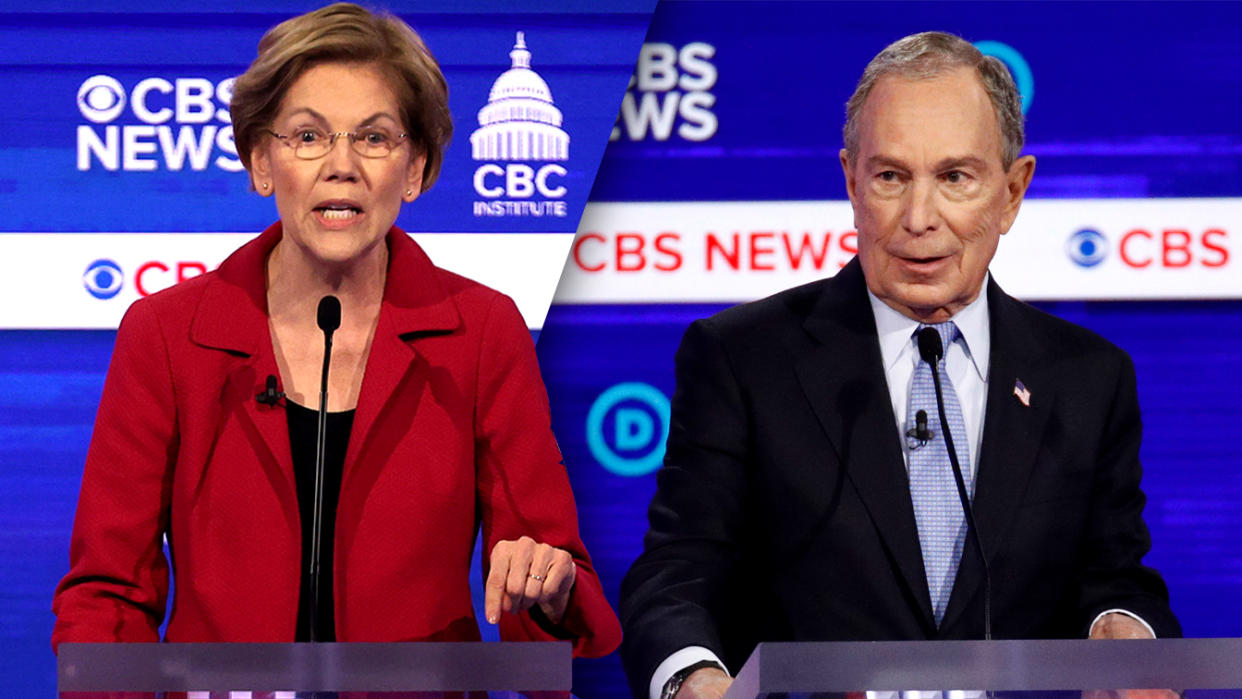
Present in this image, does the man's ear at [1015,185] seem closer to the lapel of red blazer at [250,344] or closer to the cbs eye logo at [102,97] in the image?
the lapel of red blazer at [250,344]

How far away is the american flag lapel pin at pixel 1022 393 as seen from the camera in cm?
267

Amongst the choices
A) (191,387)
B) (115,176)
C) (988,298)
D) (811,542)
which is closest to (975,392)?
(988,298)

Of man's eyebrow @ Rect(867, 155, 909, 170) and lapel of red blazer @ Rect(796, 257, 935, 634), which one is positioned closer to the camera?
lapel of red blazer @ Rect(796, 257, 935, 634)

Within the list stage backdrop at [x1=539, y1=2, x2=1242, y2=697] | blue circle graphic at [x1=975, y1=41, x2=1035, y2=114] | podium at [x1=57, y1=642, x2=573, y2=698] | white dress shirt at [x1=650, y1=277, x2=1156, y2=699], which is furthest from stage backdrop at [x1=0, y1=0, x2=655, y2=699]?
podium at [x1=57, y1=642, x2=573, y2=698]

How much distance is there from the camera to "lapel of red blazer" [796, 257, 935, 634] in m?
2.56

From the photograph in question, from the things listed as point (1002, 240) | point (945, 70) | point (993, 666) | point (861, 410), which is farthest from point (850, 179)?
point (993, 666)

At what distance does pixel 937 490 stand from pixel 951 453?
244mm

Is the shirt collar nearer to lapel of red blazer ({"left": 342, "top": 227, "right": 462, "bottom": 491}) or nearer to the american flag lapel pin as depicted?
the american flag lapel pin

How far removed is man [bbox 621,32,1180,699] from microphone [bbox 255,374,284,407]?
54 centimetres

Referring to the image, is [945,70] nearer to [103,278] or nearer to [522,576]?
[522,576]

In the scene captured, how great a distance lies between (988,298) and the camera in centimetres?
280

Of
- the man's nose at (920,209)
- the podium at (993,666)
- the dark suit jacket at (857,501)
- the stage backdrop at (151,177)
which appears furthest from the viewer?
the stage backdrop at (151,177)

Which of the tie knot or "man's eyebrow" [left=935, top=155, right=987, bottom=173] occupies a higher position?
"man's eyebrow" [left=935, top=155, right=987, bottom=173]

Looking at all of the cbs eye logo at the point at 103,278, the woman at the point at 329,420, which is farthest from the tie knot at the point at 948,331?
the cbs eye logo at the point at 103,278
